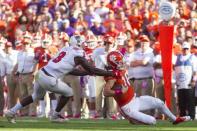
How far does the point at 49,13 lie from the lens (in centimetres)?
2567

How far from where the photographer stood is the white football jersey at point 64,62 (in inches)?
631

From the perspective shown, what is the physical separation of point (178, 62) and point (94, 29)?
502cm

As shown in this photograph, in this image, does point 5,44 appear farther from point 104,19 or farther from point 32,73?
point 104,19

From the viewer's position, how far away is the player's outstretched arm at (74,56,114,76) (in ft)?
49.5

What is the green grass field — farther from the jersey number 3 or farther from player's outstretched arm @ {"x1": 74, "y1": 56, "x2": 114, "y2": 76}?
the jersey number 3

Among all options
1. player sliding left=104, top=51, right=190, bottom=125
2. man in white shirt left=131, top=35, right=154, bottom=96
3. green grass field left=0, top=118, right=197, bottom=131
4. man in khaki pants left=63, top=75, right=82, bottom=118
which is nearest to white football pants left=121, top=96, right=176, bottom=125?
player sliding left=104, top=51, right=190, bottom=125

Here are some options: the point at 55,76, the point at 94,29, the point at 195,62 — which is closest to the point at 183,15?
the point at 94,29

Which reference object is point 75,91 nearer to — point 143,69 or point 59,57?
point 143,69

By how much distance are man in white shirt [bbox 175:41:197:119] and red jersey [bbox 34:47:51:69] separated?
11.1ft

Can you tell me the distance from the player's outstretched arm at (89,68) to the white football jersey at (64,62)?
0.11m

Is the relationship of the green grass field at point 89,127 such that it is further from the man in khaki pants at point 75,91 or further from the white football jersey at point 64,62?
the man in khaki pants at point 75,91

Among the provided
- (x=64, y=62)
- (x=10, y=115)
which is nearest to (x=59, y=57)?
(x=64, y=62)

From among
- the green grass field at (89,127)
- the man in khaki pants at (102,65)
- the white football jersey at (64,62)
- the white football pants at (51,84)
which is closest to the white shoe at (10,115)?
the green grass field at (89,127)

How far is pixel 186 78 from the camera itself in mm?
18984
